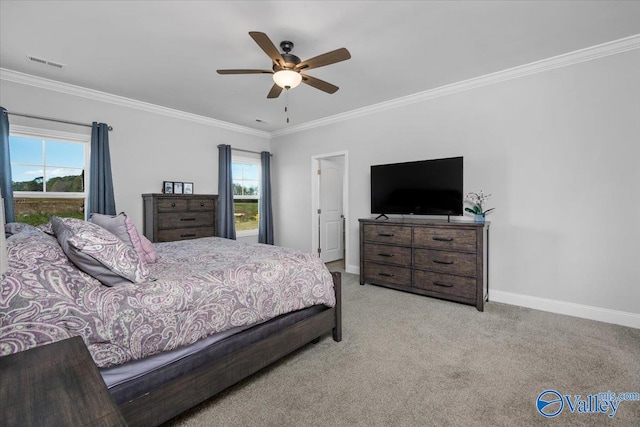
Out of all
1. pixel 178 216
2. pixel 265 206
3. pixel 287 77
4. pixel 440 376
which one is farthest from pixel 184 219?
pixel 440 376

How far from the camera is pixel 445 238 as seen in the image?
3355 millimetres

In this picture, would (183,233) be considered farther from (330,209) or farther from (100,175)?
(330,209)

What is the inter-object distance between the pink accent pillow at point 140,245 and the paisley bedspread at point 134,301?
7cm

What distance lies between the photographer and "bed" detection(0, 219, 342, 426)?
1258 millimetres

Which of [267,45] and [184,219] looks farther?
[184,219]

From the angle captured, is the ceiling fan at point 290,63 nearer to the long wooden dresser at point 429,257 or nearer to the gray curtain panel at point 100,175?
the long wooden dresser at point 429,257

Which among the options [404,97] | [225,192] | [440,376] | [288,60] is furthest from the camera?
[225,192]

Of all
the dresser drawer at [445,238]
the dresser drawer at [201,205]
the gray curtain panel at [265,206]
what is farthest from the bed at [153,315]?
the gray curtain panel at [265,206]

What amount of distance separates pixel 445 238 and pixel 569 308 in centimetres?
134

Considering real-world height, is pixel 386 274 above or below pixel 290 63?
below

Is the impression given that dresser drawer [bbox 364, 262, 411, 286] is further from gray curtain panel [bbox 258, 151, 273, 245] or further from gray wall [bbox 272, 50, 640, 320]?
gray curtain panel [bbox 258, 151, 273, 245]

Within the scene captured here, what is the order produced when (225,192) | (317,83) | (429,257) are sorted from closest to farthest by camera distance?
1. (317,83)
2. (429,257)
3. (225,192)

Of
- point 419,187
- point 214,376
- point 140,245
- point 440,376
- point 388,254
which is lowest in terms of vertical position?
point 440,376

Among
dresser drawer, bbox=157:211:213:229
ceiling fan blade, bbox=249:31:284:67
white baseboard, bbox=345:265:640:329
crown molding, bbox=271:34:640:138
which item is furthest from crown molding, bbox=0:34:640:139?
white baseboard, bbox=345:265:640:329
